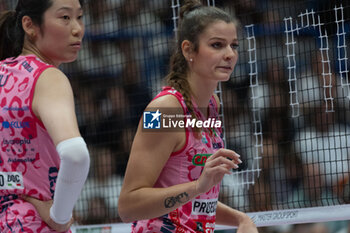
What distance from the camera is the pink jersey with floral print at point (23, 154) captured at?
227cm

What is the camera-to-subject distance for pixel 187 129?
283 cm

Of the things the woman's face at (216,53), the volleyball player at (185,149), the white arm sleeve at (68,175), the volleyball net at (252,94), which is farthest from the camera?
the volleyball net at (252,94)

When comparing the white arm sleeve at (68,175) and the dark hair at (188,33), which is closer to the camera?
the white arm sleeve at (68,175)

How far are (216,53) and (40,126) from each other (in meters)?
1.04

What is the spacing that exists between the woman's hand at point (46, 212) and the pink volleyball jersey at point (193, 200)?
62cm

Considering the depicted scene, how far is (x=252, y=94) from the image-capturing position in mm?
4750

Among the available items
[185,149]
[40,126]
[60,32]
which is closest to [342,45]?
[185,149]

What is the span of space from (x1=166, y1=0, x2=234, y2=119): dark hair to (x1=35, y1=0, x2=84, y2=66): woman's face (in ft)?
2.07

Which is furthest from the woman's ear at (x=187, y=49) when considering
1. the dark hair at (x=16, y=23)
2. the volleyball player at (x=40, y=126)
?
the dark hair at (x=16, y=23)

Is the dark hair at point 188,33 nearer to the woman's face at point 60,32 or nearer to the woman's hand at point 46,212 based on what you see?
the woman's face at point 60,32

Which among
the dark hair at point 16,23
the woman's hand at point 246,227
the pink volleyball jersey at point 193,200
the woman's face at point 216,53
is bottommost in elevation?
the woman's hand at point 246,227

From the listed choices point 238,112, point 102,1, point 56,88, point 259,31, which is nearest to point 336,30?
point 259,31

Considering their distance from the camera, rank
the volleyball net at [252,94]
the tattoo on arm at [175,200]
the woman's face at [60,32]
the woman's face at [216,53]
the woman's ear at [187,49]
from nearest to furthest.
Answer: the woman's face at [60,32] → the tattoo on arm at [175,200] → the woman's face at [216,53] → the woman's ear at [187,49] → the volleyball net at [252,94]

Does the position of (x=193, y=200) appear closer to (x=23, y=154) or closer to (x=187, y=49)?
(x=187, y=49)
